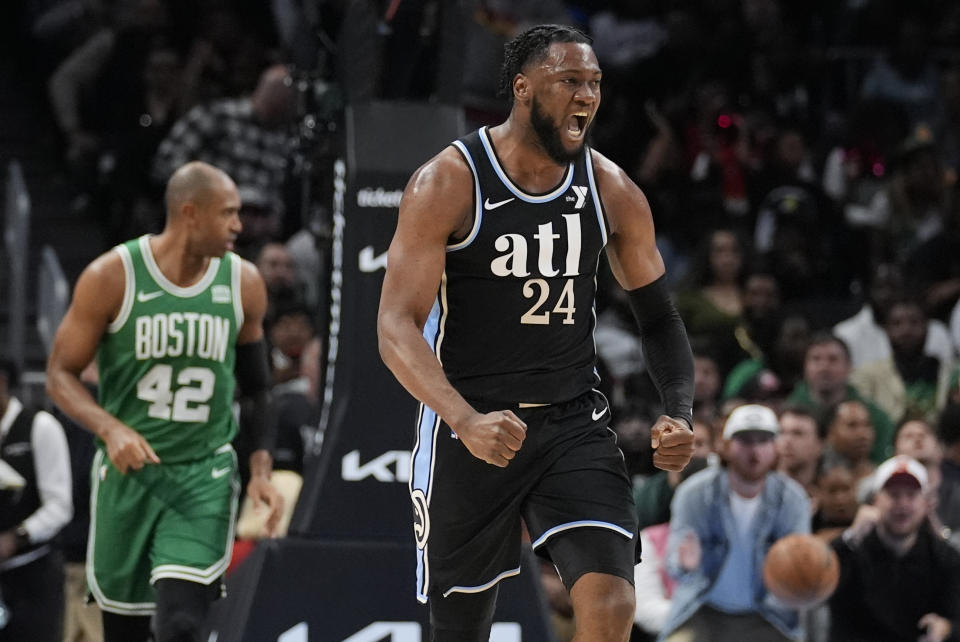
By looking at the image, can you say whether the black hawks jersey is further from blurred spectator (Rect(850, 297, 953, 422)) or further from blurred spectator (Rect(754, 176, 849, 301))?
blurred spectator (Rect(754, 176, 849, 301))

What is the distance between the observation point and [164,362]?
6316 mm

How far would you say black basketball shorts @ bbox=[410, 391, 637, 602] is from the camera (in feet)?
15.7

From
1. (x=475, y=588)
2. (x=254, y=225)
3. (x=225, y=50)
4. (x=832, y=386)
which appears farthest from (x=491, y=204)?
(x=225, y=50)

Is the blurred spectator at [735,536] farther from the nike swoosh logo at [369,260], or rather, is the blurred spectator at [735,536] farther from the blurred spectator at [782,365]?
the nike swoosh logo at [369,260]

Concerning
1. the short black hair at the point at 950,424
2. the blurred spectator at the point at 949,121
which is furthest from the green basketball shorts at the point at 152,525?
the blurred spectator at the point at 949,121

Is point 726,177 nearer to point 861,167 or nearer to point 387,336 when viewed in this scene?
point 861,167

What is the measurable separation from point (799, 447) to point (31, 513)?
148 inches

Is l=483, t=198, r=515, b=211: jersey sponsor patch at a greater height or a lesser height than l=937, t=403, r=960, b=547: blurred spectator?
greater

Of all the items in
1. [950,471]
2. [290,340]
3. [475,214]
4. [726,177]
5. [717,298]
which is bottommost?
[950,471]

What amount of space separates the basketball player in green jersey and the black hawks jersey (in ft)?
5.45

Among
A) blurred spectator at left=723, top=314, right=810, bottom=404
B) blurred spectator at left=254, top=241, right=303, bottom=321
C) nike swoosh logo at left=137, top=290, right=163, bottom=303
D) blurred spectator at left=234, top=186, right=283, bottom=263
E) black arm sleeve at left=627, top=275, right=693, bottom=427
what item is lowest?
blurred spectator at left=723, top=314, right=810, bottom=404

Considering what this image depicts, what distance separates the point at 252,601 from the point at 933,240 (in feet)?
21.6

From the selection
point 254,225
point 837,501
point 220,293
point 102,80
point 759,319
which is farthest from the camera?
point 102,80

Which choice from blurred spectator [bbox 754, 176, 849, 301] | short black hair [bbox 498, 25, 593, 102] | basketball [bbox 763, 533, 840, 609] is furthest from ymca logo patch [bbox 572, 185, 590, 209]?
blurred spectator [bbox 754, 176, 849, 301]
